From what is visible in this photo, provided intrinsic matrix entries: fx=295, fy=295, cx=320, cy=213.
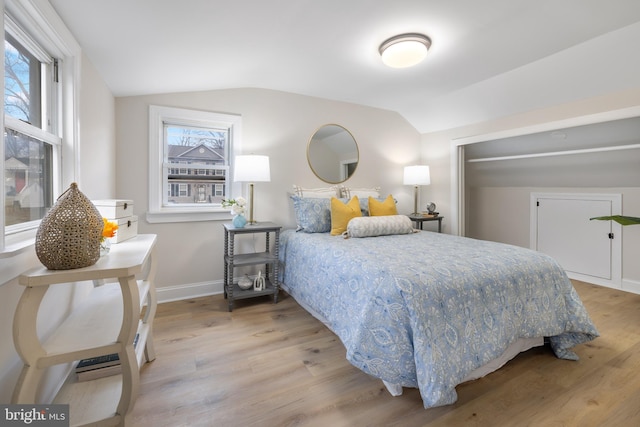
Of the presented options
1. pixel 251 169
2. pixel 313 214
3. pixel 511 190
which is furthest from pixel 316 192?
pixel 511 190

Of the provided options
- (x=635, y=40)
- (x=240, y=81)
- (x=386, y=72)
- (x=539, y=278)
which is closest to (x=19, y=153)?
(x=240, y=81)

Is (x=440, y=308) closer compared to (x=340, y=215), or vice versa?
(x=440, y=308)

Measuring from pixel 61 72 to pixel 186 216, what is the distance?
1562 mm

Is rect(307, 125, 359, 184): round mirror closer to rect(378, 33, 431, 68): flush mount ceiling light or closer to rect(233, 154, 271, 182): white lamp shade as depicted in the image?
rect(233, 154, 271, 182): white lamp shade

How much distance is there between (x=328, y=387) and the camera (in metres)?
1.71

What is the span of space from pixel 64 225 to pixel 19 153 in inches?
23.2

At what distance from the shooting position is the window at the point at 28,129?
1.28m

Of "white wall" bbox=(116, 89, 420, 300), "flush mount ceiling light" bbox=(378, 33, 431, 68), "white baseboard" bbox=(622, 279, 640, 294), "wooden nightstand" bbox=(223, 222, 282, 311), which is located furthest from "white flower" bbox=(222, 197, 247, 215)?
"white baseboard" bbox=(622, 279, 640, 294)

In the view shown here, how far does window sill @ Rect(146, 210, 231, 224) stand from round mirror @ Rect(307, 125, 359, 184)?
3.92ft

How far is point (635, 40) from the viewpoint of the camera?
213 cm

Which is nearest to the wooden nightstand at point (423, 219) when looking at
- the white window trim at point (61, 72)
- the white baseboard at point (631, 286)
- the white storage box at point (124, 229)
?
the white baseboard at point (631, 286)

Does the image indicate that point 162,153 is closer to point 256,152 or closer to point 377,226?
point 256,152

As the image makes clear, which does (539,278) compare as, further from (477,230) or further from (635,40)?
(477,230)

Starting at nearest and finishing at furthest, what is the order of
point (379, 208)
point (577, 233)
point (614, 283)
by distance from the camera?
1. point (379, 208)
2. point (614, 283)
3. point (577, 233)
